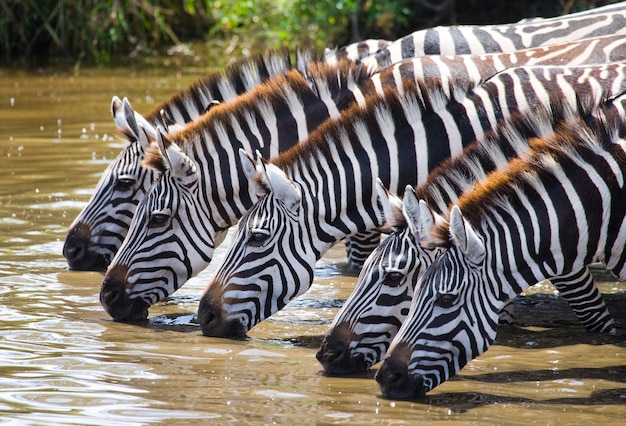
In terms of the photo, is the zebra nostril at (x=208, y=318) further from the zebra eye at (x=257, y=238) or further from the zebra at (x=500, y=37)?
the zebra at (x=500, y=37)

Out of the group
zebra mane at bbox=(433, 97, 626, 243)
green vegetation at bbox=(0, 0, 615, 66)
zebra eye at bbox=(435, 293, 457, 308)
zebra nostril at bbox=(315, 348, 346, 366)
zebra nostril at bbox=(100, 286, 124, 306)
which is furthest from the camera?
green vegetation at bbox=(0, 0, 615, 66)

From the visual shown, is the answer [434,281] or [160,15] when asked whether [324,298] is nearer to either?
[434,281]

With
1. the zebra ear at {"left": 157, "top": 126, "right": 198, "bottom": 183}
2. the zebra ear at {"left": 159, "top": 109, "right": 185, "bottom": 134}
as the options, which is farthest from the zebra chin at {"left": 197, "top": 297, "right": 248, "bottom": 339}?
the zebra ear at {"left": 159, "top": 109, "right": 185, "bottom": 134}

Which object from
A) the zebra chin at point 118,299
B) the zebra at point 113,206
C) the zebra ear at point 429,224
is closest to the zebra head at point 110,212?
the zebra at point 113,206

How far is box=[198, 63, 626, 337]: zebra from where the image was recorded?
695 centimetres

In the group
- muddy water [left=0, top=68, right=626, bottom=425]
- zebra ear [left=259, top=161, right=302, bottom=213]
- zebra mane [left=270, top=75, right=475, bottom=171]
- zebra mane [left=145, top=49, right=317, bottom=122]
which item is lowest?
muddy water [left=0, top=68, right=626, bottom=425]

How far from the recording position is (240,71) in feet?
29.5

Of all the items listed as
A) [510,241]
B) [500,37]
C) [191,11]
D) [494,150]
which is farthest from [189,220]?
[191,11]

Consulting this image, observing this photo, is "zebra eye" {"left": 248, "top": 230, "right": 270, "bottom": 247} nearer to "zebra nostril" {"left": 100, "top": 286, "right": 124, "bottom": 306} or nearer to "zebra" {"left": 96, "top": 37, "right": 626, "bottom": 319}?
"zebra" {"left": 96, "top": 37, "right": 626, "bottom": 319}

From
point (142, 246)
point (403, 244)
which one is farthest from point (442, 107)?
point (142, 246)

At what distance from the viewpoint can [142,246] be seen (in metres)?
7.55

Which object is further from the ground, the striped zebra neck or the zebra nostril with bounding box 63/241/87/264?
the striped zebra neck

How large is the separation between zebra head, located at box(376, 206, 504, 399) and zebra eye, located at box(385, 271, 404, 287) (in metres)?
0.32

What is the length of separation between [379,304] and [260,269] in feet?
3.34
